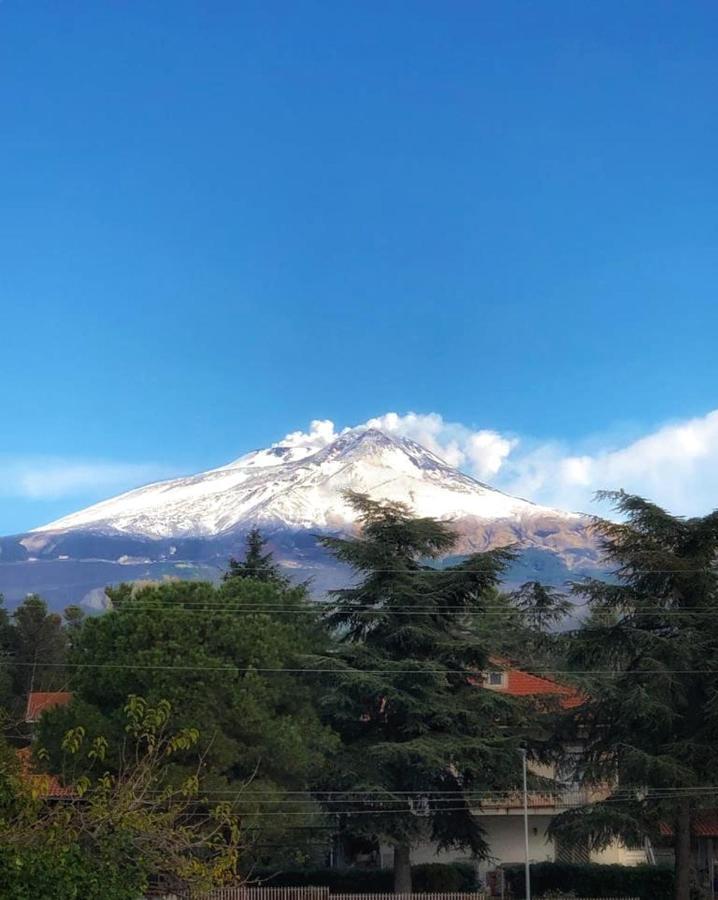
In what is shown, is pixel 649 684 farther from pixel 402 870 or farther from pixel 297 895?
pixel 297 895

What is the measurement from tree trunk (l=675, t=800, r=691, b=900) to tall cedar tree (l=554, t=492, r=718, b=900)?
0.03 meters

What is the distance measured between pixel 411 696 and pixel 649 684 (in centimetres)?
696

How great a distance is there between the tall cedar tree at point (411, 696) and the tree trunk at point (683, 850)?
486 cm

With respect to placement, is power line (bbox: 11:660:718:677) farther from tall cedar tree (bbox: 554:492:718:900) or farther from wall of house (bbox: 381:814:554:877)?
wall of house (bbox: 381:814:554:877)

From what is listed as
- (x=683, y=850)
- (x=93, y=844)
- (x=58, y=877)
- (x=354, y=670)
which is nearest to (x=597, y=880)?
(x=683, y=850)

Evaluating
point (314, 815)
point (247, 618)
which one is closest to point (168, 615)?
point (247, 618)

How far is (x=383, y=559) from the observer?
1437 inches

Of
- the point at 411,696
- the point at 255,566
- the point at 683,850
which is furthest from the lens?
the point at 255,566

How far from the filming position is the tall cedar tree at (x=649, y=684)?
30.1m

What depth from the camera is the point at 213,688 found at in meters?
28.2

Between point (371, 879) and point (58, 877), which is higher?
point (58, 877)

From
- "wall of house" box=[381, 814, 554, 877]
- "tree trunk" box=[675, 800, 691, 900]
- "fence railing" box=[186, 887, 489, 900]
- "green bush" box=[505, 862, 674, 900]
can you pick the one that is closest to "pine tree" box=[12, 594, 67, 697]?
"wall of house" box=[381, 814, 554, 877]

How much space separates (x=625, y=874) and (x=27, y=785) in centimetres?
2809

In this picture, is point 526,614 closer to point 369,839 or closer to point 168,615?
point 369,839
